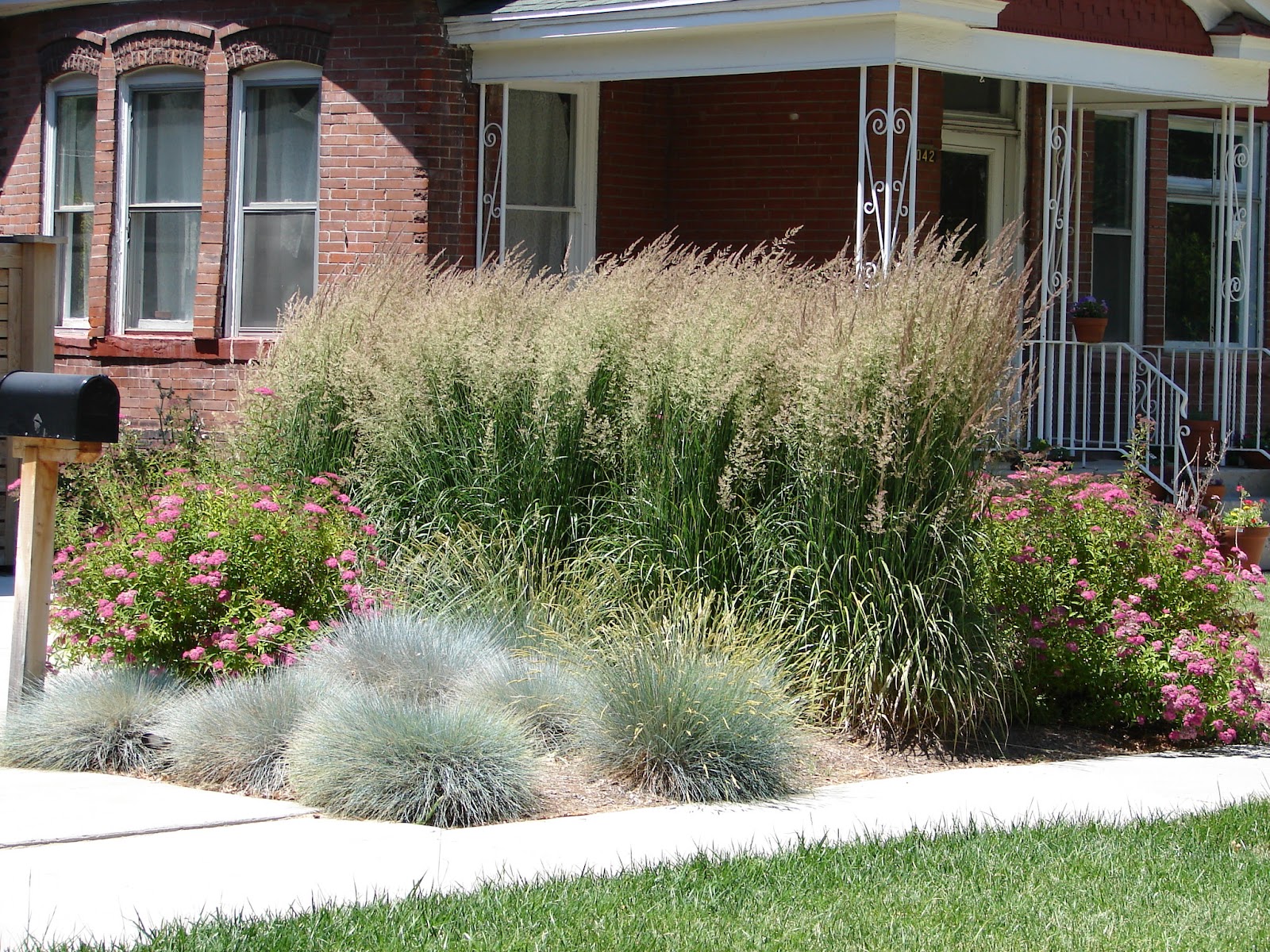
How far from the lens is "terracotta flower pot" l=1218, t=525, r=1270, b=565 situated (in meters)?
10.7

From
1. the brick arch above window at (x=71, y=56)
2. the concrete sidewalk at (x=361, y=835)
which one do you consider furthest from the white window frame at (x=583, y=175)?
the concrete sidewalk at (x=361, y=835)

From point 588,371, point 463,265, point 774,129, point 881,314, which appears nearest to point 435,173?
point 463,265

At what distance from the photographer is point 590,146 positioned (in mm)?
13320

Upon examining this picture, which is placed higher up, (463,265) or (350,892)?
(463,265)

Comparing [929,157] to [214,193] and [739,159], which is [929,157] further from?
[214,193]

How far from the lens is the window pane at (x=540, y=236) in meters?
13.0

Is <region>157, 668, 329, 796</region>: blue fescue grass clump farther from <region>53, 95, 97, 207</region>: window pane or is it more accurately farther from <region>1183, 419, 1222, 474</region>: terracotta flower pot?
<region>53, 95, 97, 207</region>: window pane

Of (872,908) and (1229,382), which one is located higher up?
(1229,382)

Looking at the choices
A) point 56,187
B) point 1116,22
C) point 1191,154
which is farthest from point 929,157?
point 56,187

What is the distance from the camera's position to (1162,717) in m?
7.35

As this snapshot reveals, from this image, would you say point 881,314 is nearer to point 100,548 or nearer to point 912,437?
point 912,437

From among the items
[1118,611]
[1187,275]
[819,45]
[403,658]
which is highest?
[819,45]

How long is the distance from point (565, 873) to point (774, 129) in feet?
30.3

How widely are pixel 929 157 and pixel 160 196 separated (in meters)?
6.27
